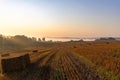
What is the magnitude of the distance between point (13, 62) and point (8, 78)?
14.9 feet

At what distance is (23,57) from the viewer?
92.7ft

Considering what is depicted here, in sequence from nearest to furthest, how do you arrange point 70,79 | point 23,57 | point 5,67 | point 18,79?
point 70,79 < point 18,79 < point 5,67 < point 23,57

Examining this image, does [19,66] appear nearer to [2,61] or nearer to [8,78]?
[2,61]

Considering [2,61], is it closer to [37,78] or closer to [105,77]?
[37,78]

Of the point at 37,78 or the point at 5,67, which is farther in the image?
the point at 5,67

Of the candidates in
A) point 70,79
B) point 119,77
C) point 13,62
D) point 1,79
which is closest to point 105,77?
point 119,77

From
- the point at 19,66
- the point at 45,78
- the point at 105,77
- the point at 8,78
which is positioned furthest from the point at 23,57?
the point at 105,77

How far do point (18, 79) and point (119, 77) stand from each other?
7344 mm

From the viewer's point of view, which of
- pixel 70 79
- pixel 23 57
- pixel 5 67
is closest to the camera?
pixel 70 79

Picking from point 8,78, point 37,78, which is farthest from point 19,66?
point 37,78

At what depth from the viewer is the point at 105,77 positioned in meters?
19.9

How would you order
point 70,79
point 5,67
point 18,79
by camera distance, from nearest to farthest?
point 70,79 → point 18,79 → point 5,67

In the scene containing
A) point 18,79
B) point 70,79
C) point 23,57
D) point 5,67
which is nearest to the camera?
point 70,79

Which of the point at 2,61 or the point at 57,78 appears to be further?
the point at 2,61
